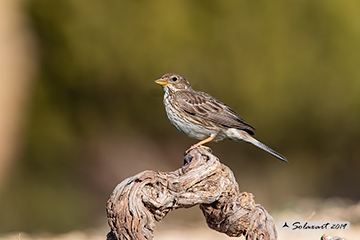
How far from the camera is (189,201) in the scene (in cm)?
449

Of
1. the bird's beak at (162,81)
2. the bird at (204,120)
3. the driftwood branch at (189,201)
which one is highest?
the bird's beak at (162,81)

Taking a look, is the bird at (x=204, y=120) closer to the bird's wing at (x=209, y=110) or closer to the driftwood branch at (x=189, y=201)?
the bird's wing at (x=209, y=110)

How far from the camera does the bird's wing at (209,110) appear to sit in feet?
20.2

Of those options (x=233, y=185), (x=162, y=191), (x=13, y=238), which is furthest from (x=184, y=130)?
(x=13, y=238)

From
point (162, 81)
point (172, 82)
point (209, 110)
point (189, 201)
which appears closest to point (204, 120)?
point (209, 110)

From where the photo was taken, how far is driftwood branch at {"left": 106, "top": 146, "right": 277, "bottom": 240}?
4.10 m

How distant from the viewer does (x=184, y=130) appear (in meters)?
6.21

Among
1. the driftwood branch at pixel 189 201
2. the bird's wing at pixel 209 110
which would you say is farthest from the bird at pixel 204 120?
the driftwood branch at pixel 189 201

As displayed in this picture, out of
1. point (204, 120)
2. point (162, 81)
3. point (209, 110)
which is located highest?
point (162, 81)

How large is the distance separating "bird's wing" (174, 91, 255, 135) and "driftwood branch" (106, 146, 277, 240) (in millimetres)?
1142

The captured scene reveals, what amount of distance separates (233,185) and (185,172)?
0.60 m

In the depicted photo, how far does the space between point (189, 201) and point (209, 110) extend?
82.1 inches

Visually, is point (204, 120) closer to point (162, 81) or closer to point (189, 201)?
point (162, 81)

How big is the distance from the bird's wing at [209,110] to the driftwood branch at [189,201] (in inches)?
45.0
